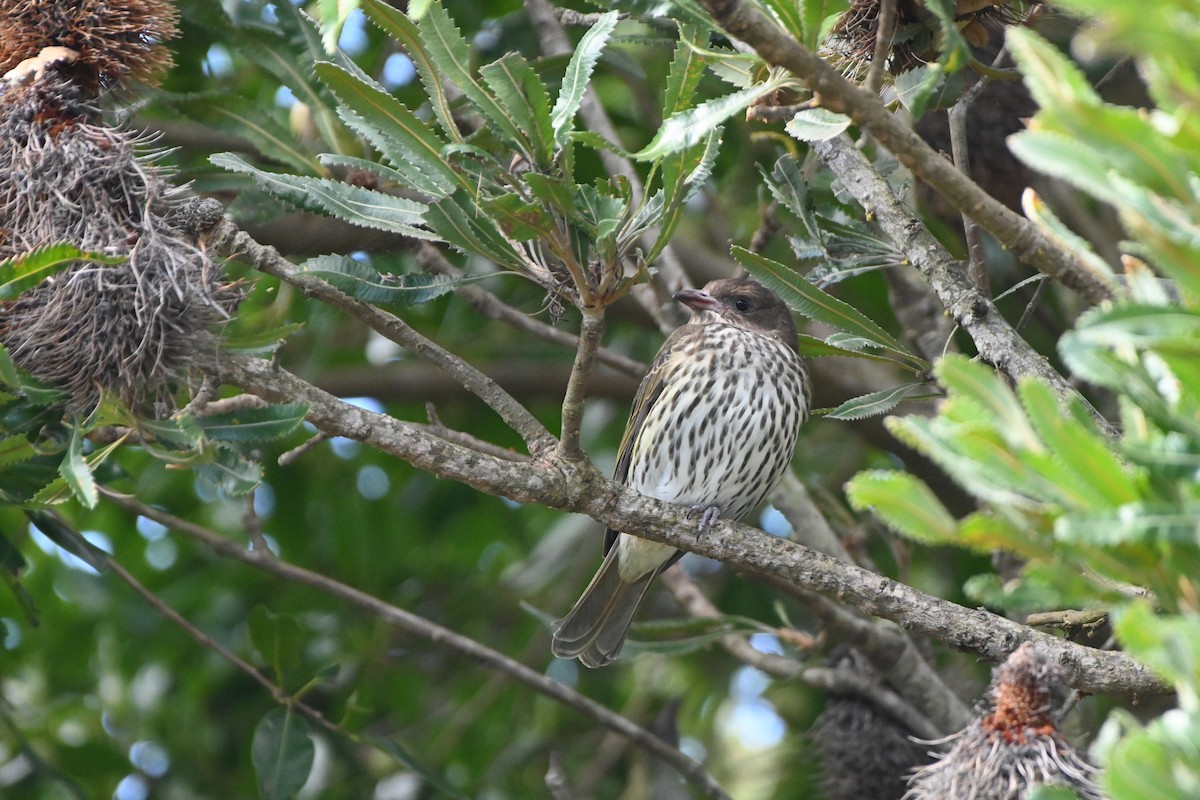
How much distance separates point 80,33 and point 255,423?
92cm

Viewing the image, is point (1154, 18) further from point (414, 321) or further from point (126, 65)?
point (414, 321)

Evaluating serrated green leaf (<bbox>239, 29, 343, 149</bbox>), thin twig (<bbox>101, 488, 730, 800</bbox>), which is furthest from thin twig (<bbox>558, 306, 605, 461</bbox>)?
serrated green leaf (<bbox>239, 29, 343, 149</bbox>)

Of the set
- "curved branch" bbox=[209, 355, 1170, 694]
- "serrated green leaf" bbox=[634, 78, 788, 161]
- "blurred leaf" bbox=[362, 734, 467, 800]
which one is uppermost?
"serrated green leaf" bbox=[634, 78, 788, 161]

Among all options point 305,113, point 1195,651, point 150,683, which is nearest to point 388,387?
point 305,113

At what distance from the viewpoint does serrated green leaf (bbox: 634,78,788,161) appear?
233 cm

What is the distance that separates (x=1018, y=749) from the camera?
83.8 inches

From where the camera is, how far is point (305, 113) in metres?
4.85

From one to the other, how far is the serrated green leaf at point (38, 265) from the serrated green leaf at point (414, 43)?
67cm

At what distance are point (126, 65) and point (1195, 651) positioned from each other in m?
2.41

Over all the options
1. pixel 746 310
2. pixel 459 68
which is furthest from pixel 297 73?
pixel 459 68

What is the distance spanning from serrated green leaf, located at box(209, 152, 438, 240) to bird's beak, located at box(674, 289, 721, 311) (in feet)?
4.77

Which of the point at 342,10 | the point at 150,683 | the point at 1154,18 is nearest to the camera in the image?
the point at 1154,18

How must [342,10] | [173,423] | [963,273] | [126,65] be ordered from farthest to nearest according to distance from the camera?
[963,273] < [126,65] < [173,423] < [342,10]

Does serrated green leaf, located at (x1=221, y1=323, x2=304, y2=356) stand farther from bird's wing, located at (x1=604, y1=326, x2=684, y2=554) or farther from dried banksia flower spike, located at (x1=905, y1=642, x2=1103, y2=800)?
bird's wing, located at (x1=604, y1=326, x2=684, y2=554)
